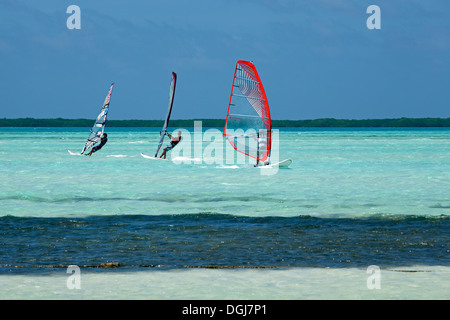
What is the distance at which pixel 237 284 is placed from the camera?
8.55 meters

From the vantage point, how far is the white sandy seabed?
793cm

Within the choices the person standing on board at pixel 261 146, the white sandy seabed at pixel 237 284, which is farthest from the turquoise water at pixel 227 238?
the person standing on board at pixel 261 146

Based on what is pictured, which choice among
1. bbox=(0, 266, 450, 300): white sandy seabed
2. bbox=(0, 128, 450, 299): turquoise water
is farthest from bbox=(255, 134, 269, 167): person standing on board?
Result: bbox=(0, 266, 450, 300): white sandy seabed

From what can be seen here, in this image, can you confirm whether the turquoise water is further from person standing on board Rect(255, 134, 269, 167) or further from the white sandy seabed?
person standing on board Rect(255, 134, 269, 167)

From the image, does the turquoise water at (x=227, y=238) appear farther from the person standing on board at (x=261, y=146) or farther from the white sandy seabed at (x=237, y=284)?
the person standing on board at (x=261, y=146)

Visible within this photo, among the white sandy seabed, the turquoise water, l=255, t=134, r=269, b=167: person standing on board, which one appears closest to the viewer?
the white sandy seabed

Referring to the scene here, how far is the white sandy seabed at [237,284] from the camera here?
26.0 ft

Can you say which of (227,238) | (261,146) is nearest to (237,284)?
(227,238)

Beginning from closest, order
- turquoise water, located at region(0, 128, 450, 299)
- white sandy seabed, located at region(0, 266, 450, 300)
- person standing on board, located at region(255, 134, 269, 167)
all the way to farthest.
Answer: white sandy seabed, located at region(0, 266, 450, 300)
turquoise water, located at region(0, 128, 450, 299)
person standing on board, located at region(255, 134, 269, 167)

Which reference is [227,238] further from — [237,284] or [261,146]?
[261,146]

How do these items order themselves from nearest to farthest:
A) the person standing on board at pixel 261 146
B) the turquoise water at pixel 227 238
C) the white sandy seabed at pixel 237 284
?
the white sandy seabed at pixel 237 284, the turquoise water at pixel 227 238, the person standing on board at pixel 261 146

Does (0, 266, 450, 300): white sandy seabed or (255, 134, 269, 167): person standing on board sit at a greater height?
(255, 134, 269, 167): person standing on board
